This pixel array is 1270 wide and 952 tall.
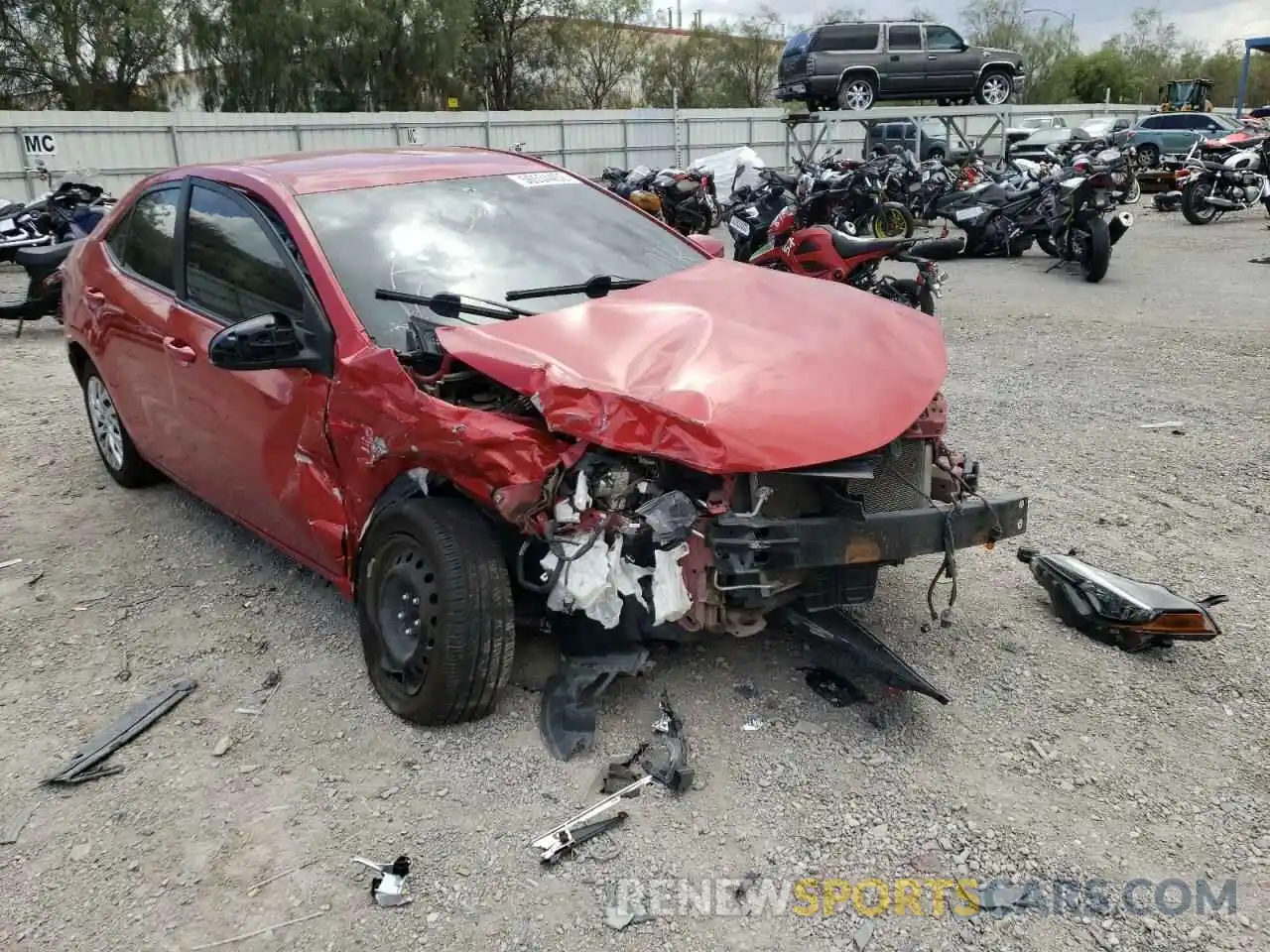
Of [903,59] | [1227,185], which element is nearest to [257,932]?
[1227,185]

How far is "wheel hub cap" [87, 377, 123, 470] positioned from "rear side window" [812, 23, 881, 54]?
21224 mm

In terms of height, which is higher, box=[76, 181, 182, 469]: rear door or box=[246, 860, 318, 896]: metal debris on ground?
box=[76, 181, 182, 469]: rear door

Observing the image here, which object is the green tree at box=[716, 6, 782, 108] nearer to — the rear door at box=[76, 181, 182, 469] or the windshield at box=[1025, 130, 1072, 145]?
the windshield at box=[1025, 130, 1072, 145]

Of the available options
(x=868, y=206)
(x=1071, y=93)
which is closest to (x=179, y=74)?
(x=868, y=206)

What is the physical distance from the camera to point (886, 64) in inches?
915

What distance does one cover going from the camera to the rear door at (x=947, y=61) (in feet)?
76.7

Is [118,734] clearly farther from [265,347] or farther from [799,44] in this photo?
[799,44]

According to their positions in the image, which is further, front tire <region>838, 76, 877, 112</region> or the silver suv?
front tire <region>838, 76, 877, 112</region>

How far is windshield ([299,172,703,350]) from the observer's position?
3324 millimetres

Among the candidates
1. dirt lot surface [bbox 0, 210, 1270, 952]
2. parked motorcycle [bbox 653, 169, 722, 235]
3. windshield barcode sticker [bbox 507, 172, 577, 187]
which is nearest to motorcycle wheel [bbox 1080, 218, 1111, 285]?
dirt lot surface [bbox 0, 210, 1270, 952]

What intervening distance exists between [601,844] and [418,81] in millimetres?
38014

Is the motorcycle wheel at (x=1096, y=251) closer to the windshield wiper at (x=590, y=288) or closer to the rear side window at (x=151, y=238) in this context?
the windshield wiper at (x=590, y=288)

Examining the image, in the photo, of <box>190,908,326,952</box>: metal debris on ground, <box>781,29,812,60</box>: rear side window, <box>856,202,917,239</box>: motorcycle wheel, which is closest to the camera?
<box>190,908,326,952</box>: metal debris on ground

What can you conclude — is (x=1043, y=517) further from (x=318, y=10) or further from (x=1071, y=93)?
(x=1071, y=93)
